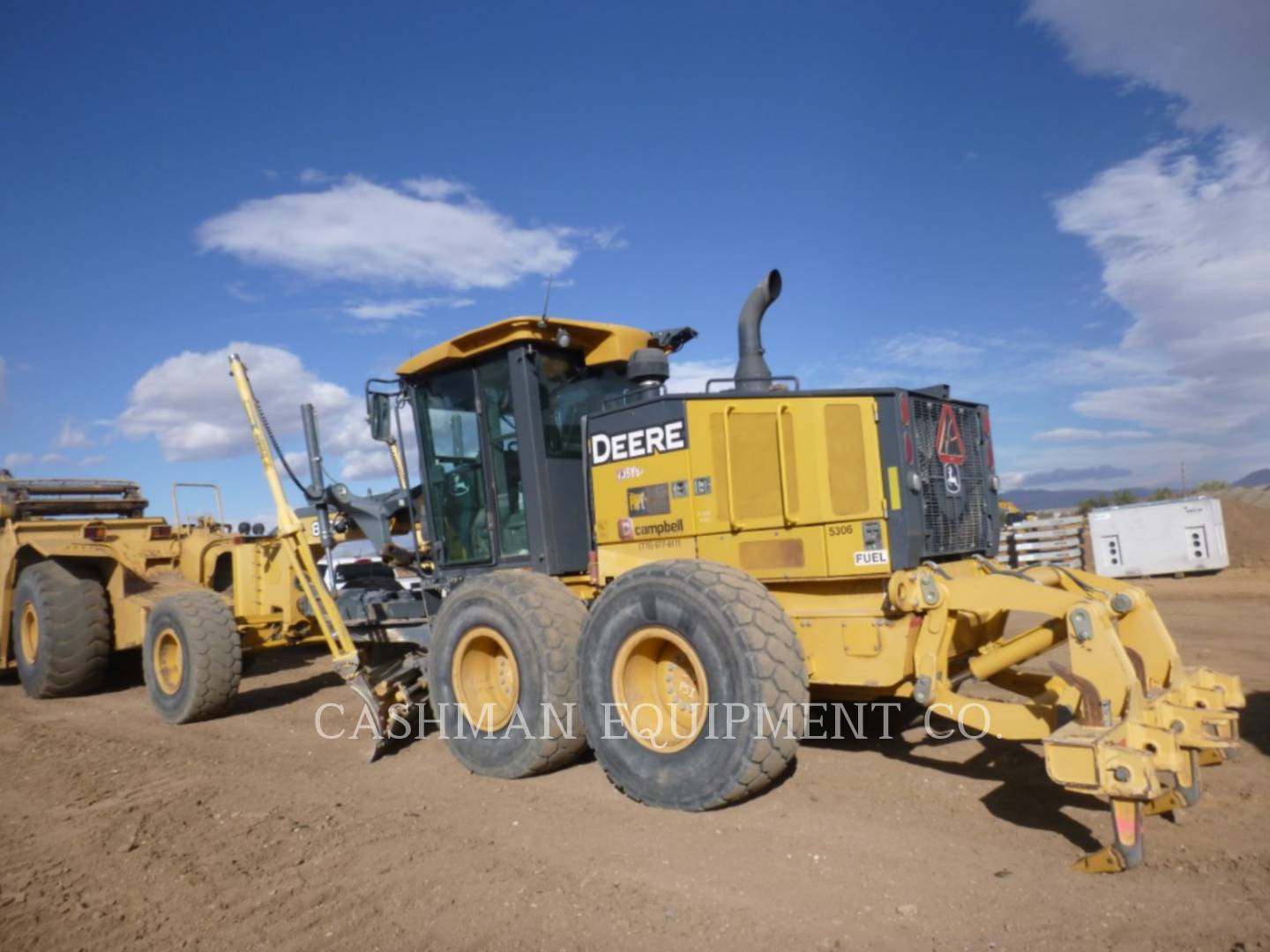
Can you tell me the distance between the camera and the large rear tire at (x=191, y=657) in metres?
7.95

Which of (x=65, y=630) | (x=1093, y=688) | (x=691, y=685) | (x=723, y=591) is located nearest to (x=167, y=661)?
(x=65, y=630)

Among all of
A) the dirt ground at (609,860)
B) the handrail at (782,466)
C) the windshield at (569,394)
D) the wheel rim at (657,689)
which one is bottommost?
the dirt ground at (609,860)

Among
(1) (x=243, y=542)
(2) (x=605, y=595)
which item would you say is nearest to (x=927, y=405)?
(2) (x=605, y=595)

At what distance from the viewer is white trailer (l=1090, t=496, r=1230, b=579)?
16.0m

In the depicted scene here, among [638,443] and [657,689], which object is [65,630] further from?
[657,689]

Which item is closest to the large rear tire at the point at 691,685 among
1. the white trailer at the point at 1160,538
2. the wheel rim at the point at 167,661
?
the wheel rim at the point at 167,661

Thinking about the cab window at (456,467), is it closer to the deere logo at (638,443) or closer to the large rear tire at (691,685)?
the deere logo at (638,443)

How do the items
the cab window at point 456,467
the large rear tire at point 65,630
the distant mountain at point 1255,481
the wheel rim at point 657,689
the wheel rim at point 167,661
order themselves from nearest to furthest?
the wheel rim at point 657,689, the cab window at point 456,467, the wheel rim at point 167,661, the large rear tire at point 65,630, the distant mountain at point 1255,481

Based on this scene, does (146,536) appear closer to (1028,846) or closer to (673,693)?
(673,693)

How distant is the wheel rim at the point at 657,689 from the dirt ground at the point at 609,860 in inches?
16.6

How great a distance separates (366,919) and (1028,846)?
2943 millimetres

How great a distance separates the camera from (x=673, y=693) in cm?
527

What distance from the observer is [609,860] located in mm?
4215

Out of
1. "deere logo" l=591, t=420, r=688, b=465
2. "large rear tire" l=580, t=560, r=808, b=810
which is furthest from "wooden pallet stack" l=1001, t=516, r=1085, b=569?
"large rear tire" l=580, t=560, r=808, b=810
